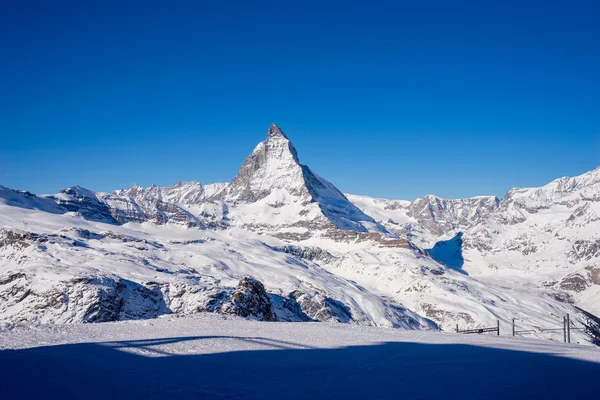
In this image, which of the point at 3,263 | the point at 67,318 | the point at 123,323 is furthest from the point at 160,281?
the point at 123,323

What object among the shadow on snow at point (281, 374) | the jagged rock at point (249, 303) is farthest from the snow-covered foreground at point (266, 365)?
the jagged rock at point (249, 303)

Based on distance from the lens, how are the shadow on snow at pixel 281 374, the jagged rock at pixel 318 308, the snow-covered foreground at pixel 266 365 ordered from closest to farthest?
the shadow on snow at pixel 281 374, the snow-covered foreground at pixel 266 365, the jagged rock at pixel 318 308

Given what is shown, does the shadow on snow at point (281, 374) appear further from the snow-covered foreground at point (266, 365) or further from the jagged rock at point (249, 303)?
the jagged rock at point (249, 303)

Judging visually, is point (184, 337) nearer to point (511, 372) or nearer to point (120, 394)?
point (120, 394)

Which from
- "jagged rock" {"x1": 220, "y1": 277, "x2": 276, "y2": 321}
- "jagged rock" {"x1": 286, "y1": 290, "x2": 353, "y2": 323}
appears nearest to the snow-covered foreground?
"jagged rock" {"x1": 220, "y1": 277, "x2": 276, "y2": 321}

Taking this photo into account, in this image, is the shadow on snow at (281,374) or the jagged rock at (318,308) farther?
the jagged rock at (318,308)

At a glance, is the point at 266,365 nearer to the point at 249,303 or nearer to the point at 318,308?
the point at 249,303

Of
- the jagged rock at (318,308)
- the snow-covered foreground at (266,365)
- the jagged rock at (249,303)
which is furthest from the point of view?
the jagged rock at (318,308)
